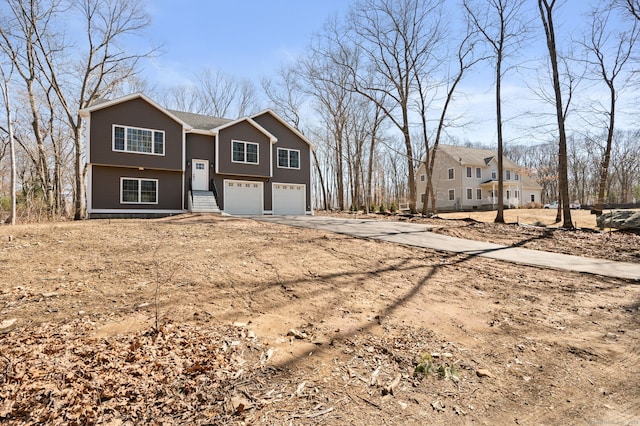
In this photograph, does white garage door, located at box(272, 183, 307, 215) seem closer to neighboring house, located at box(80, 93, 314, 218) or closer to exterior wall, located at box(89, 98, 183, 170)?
neighboring house, located at box(80, 93, 314, 218)

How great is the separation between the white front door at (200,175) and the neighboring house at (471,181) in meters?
25.6

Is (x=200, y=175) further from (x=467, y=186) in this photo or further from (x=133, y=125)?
(x=467, y=186)

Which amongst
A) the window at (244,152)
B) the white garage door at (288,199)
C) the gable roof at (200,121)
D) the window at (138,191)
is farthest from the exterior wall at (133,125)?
the white garage door at (288,199)

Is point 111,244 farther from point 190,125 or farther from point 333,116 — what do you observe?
point 333,116

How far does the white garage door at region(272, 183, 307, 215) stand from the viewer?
19.5 m

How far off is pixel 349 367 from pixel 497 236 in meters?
10.1

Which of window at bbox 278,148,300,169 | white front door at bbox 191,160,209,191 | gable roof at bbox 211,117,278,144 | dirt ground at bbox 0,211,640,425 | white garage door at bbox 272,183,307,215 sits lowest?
dirt ground at bbox 0,211,640,425

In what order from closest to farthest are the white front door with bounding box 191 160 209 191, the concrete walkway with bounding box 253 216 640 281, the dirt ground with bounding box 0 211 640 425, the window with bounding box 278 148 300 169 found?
1. the dirt ground with bounding box 0 211 640 425
2. the concrete walkway with bounding box 253 216 640 281
3. the white front door with bounding box 191 160 209 191
4. the window with bounding box 278 148 300 169

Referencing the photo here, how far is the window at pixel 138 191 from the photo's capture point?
15.3 m

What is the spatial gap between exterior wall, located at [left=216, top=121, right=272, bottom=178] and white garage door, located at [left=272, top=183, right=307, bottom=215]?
141cm

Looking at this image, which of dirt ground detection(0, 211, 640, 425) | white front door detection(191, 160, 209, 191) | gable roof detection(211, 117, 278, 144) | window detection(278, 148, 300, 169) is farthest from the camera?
window detection(278, 148, 300, 169)

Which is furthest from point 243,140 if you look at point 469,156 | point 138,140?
point 469,156

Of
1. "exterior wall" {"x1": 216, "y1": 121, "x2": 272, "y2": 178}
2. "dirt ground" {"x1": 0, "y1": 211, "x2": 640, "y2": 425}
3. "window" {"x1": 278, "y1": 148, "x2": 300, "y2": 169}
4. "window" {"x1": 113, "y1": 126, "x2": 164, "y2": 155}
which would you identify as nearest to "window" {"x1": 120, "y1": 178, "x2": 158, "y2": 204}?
"window" {"x1": 113, "y1": 126, "x2": 164, "y2": 155}

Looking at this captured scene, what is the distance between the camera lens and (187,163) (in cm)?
1688
